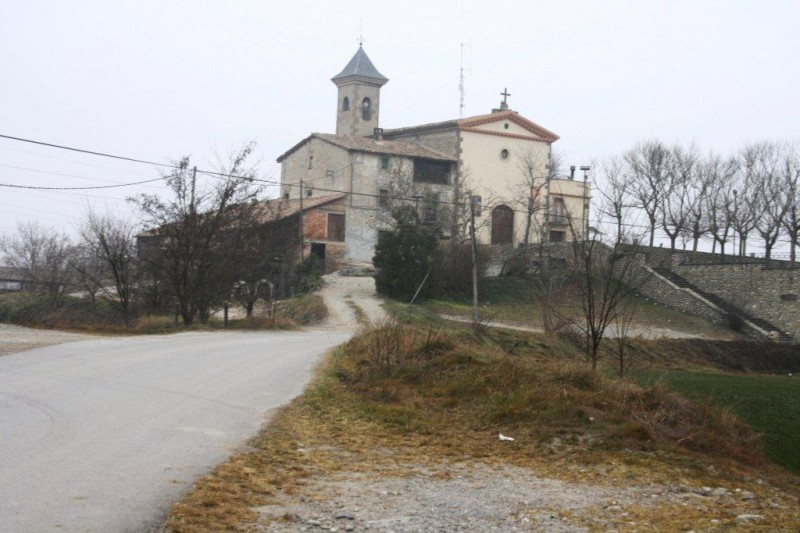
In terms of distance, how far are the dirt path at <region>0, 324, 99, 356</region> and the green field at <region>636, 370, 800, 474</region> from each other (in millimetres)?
12600

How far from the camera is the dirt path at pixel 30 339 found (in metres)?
20.0

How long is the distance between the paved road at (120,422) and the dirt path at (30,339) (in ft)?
1.97

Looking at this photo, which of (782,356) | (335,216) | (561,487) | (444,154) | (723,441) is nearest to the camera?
(561,487)

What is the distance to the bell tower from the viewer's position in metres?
76.5

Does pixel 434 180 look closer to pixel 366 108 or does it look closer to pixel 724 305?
pixel 366 108

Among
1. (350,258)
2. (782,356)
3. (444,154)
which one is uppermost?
(444,154)

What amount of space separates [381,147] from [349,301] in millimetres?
20960

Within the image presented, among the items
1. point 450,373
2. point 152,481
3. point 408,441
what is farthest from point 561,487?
point 450,373

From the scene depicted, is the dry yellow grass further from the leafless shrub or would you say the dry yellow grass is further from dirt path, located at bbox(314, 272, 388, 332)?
dirt path, located at bbox(314, 272, 388, 332)

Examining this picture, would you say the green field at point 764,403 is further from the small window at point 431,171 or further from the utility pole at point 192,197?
the small window at point 431,171

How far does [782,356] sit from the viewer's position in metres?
40.6

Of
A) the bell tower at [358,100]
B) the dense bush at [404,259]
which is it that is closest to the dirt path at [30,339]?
the dense bush at [404,259]

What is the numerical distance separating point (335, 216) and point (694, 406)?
158ft

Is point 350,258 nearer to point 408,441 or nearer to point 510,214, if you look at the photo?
point 510,214
